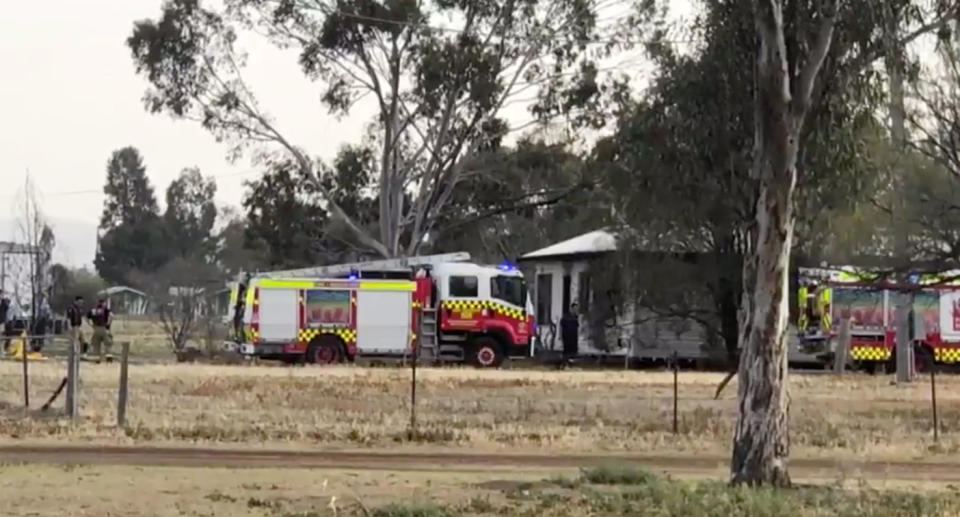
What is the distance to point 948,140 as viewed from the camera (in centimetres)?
2758

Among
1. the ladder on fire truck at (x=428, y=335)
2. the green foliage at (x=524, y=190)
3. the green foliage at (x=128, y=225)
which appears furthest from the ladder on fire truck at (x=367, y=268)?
the green foliage at (x=128, y=225)

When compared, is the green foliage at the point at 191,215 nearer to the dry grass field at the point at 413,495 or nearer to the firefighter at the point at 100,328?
the firefighter at the point at 100,328

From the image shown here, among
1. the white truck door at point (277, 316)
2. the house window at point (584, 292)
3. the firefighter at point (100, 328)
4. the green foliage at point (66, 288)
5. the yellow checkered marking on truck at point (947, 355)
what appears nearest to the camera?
the firefighter at point (100, 328)

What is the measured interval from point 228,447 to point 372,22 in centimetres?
2962

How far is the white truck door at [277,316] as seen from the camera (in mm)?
39500

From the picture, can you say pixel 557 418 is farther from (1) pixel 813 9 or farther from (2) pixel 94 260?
(2) pixel 94 260

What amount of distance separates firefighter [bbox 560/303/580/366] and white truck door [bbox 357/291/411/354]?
6793mm

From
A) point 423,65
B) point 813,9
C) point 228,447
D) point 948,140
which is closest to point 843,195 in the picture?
point 813,9

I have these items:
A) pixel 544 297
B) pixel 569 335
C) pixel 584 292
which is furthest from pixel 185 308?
pixel 584 292

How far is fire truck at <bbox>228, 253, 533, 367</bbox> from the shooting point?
39.6 meters

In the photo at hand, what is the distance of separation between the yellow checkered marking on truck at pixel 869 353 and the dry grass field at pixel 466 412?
667 centimetres

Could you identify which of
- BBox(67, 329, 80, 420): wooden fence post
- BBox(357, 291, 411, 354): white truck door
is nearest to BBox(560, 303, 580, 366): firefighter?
BBox(357, 291, 411, 354): white truck door

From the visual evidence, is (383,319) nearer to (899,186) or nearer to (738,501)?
(899,186)

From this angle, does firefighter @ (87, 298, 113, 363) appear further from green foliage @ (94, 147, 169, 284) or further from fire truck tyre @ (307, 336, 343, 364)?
green foliage @ (94, 147, 169, 284)
